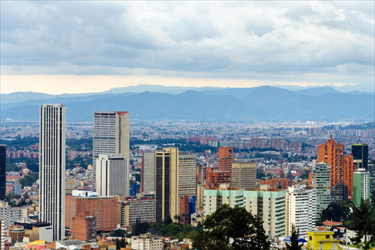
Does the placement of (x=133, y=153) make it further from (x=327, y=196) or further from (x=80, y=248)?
(x=80, y=248)

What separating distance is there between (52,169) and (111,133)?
35855mm

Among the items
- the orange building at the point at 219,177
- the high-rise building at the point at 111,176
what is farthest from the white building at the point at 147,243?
the high-rise building at the point at 111,176

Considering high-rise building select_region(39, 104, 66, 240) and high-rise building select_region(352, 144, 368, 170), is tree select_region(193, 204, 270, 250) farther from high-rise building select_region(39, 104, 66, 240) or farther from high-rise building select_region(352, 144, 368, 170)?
high-rise building select_region(352, 144, 368, 170)

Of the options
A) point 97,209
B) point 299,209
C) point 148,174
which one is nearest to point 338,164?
point 148,174

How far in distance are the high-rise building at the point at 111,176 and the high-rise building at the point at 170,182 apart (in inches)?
424

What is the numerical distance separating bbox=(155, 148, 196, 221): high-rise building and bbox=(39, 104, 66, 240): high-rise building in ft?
20.9

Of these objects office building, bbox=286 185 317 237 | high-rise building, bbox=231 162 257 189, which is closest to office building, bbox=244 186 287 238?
office building, bbox=286 185 317 237

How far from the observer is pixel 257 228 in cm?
1616

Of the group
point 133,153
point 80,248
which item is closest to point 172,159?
point 80,248

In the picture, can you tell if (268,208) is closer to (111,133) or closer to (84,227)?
(84,227)

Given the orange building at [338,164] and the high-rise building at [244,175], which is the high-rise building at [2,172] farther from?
the orange building at [338,164]

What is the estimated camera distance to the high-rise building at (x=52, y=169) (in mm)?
49719

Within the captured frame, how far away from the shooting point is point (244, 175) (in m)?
61.7

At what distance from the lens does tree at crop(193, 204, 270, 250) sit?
1595 cm
